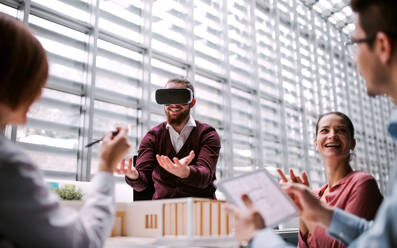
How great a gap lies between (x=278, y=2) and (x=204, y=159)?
250 inches

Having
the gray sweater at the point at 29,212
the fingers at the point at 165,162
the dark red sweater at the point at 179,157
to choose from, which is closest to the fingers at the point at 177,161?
the fingers at the point at 165,162

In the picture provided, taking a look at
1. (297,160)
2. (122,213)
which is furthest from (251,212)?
(297,160)

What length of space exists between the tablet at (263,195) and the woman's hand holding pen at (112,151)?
31 centimetres

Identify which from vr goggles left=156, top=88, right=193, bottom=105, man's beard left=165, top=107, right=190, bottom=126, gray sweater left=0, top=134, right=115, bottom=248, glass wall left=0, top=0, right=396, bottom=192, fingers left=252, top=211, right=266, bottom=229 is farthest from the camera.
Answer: glass wall left=0, top=0, right=396, bottom=192

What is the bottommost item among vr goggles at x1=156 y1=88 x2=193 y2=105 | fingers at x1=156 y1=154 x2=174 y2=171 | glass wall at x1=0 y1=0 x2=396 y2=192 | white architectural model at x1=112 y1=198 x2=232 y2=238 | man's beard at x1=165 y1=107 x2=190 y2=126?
white architectural model at x1=112 y1=198 x2=232 y2=238

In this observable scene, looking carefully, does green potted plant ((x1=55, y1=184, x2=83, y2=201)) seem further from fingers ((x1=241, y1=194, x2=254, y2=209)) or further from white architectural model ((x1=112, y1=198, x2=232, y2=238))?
fingers ((x1=241, y1=194, x2=254, y2=209))

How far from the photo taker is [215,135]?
2.25m

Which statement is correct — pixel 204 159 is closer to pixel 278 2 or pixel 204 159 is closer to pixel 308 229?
pixel 308 229

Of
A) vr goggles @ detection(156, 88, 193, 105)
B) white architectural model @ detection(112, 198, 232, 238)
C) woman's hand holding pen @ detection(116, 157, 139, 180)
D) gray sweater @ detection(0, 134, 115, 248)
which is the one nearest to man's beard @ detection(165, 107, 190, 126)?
vr goggles @ detection(156, 88, 193, 105)

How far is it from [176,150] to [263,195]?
113 centimetres

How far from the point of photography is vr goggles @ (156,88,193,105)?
2021 millimetres

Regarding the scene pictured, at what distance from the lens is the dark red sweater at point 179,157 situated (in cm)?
205

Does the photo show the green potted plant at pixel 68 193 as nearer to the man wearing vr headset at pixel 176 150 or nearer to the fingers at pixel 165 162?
the man wearing vr headset at pixel 176 150

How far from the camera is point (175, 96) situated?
2.03 meters
